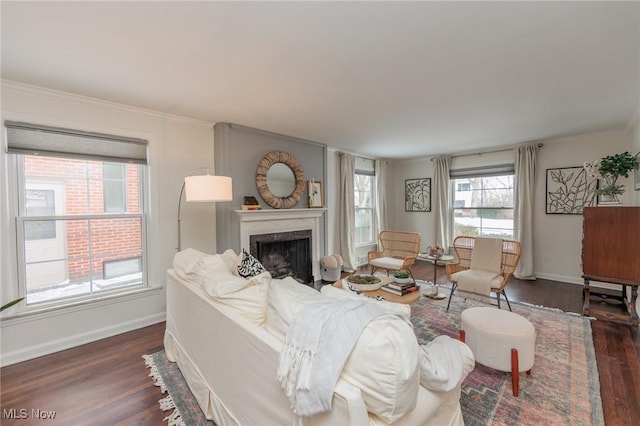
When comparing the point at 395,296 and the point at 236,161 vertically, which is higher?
the point at 236,161

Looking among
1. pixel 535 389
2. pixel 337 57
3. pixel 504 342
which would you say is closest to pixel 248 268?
pixel 337 57

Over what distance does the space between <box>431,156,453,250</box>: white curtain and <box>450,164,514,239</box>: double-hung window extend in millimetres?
142

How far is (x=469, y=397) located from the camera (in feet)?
6.30

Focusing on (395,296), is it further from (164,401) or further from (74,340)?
(74,340)

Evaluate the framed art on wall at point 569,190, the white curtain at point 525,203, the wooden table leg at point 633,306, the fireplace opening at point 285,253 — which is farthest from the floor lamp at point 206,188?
the framed art on wall at point 569,190

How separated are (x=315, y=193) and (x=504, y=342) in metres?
3.36

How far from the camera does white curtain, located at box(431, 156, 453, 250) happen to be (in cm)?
582

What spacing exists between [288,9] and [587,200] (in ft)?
17.3

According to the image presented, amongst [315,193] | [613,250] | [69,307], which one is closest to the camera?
[69,307]

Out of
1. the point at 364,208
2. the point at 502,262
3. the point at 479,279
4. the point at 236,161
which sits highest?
the point at 236,161

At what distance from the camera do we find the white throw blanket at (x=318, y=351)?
1.00 metres

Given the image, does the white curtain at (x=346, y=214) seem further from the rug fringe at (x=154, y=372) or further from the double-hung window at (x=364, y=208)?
the rug fringe at (x=154, y=372)

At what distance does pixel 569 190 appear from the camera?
452 centimetres

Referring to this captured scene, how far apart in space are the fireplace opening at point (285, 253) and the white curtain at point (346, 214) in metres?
1.00
